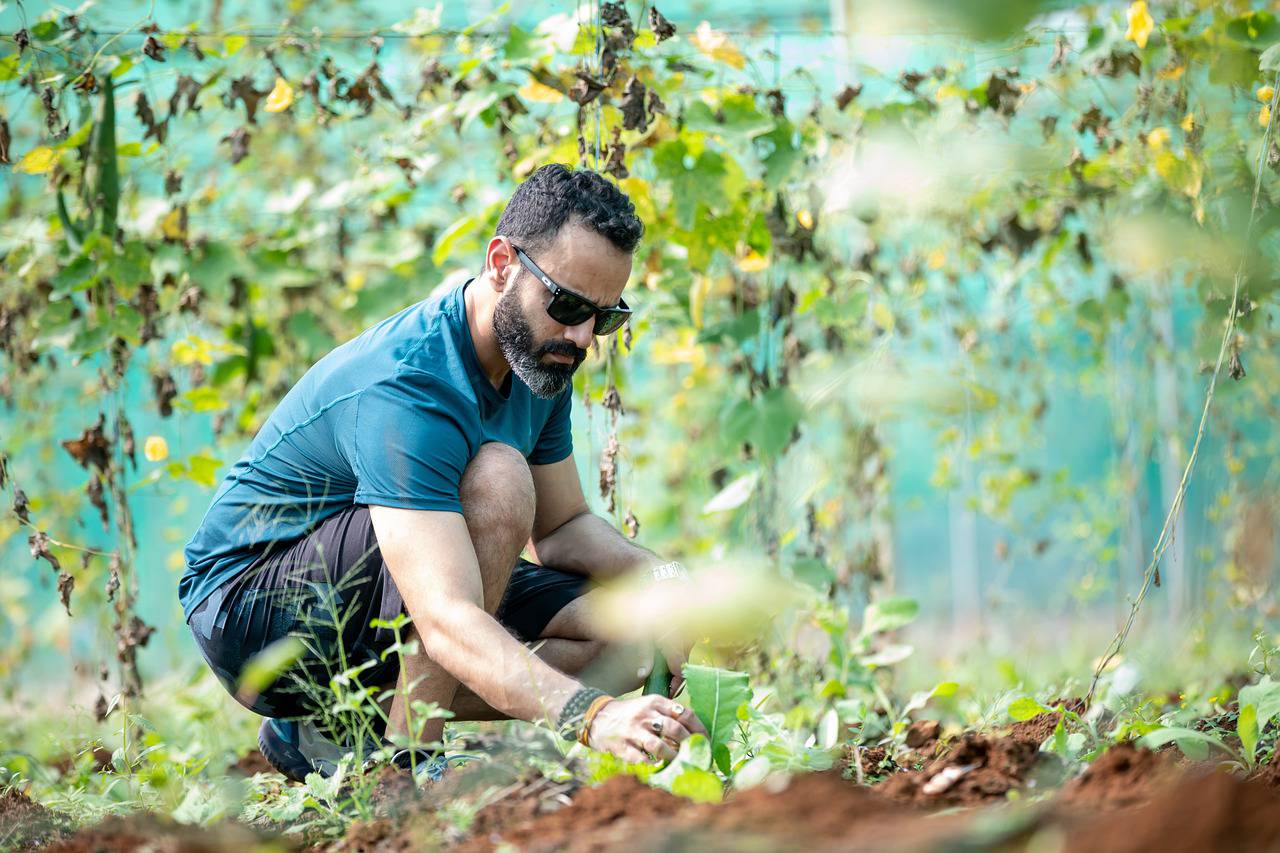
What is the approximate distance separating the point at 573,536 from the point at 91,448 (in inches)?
52.5

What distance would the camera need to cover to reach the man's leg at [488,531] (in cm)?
212

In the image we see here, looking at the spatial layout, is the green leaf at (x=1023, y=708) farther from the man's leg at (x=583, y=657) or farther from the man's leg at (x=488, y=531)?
the man's leg at (x=488, y=531)

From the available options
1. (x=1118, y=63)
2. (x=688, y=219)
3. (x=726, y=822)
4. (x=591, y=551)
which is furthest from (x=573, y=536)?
(x=1118, y=63)

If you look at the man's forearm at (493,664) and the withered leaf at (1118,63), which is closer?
the man's forearm at (493,664)

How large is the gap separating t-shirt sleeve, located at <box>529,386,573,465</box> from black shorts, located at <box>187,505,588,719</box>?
1.92 feet

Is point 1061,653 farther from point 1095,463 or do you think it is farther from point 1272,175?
point 1272,175

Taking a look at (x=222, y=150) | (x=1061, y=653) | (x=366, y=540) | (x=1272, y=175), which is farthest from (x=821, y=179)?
(x=1061, y=653)

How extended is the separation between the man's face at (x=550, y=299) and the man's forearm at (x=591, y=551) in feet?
1.44

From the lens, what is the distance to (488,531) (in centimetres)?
216

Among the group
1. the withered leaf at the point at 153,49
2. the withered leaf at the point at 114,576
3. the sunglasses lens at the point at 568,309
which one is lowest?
the withered leaf at the point at 114,576

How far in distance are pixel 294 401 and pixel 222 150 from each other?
→ 221 centimetres

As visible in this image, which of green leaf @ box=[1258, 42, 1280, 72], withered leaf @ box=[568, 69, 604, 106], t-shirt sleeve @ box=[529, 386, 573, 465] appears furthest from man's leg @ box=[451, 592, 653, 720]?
green leaf @ box=[1258, 42, 1280, 72]

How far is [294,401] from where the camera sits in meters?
2.39

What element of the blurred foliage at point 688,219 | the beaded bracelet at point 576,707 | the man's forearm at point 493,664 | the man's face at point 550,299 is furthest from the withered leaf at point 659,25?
the beaded bracelet at point 576,707
